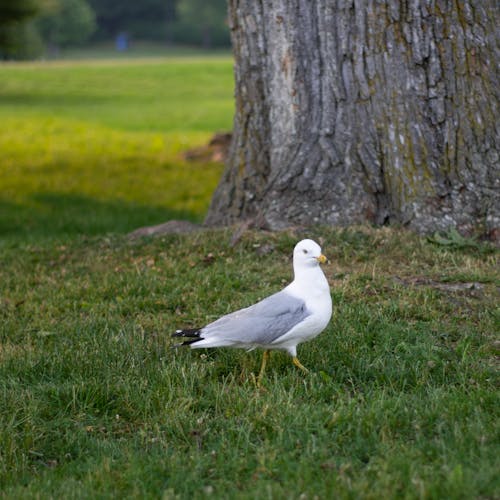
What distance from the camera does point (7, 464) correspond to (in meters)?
4.00

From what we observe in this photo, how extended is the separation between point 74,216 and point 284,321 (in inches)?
266

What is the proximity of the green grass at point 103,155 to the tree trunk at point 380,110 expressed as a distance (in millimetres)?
3293

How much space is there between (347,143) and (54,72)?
38.0 meters

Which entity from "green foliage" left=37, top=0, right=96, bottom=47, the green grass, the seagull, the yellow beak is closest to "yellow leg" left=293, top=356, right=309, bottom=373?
the seagull

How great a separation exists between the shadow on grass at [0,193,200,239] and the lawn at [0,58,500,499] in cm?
85

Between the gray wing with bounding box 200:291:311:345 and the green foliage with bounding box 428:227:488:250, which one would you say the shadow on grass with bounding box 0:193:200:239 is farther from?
the gray wing with bounding box 200:291:311:345

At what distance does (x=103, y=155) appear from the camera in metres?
16.6

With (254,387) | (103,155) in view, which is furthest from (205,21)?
(254,387)

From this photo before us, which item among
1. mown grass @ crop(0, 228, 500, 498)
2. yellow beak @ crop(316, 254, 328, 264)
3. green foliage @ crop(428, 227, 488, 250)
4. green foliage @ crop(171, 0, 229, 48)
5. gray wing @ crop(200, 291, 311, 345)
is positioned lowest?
mown grass @ crop(0, 228, 500, 498)

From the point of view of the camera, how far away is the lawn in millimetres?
3703

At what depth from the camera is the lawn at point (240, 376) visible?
3.70m

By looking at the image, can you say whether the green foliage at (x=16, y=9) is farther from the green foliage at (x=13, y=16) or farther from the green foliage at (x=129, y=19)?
the green foliage at (x=129, y=19)

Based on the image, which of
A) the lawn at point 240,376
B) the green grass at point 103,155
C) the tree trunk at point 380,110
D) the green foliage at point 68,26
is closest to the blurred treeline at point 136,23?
the green foliage at point 68,26

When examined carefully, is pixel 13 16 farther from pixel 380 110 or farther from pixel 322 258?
pixel 322 258
